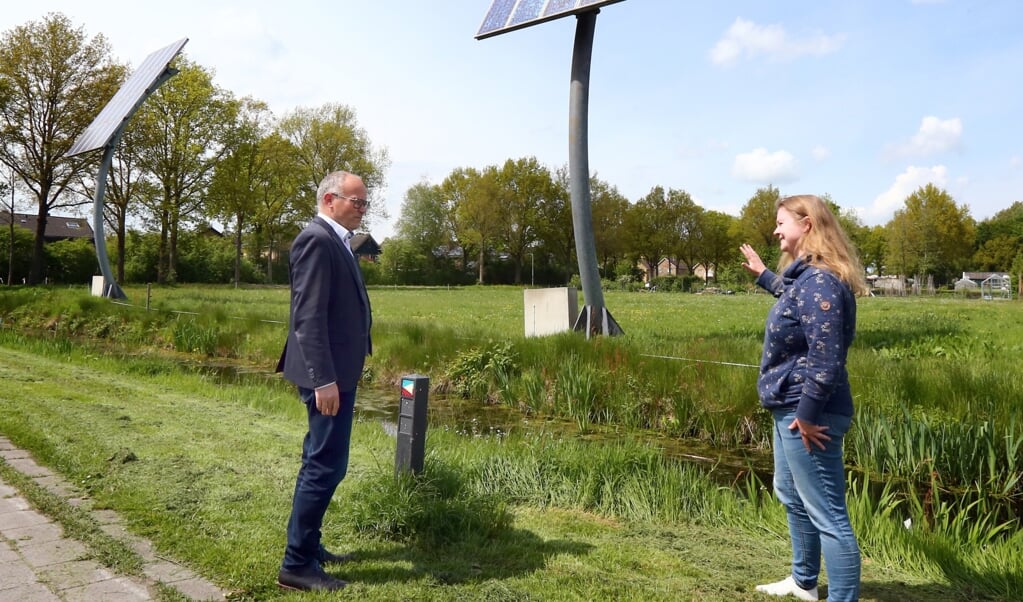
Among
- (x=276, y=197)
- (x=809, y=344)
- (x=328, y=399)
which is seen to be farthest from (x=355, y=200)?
(x=276, y=197)

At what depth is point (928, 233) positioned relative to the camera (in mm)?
55031

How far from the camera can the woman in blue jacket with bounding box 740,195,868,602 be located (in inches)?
117

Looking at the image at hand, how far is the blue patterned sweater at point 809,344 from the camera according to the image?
9.72 feet

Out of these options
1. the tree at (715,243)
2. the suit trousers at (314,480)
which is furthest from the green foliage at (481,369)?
the tree at (715,243)

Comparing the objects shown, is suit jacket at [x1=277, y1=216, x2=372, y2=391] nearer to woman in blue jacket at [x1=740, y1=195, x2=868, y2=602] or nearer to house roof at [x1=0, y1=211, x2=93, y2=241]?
woman in blue jacket at [x1=740, y1=195, x2=868, y2=602]

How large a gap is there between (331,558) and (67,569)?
1251mm

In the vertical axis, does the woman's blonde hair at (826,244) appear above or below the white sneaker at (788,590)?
above

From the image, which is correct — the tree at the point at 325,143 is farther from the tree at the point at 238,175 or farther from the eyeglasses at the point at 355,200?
the eyeglasses at the point at 355,200

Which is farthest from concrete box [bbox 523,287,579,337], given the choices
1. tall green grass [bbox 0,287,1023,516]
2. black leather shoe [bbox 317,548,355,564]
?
black leather shoe [bbox 317,548,355,564]

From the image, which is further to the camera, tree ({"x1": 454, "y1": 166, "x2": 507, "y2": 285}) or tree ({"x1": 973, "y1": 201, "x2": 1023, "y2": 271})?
tree ({"x1": 973, "y1": 201, "x2": 1023, "y2": 271})

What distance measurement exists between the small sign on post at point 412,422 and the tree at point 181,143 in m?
38.2

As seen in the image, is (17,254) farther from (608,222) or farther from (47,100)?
(608,222)

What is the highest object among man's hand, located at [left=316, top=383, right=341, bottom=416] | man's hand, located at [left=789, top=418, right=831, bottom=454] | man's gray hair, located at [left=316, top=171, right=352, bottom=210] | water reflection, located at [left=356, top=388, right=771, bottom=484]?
man's gray hair, located at [left=316, top=171, right=352, bottom=210]

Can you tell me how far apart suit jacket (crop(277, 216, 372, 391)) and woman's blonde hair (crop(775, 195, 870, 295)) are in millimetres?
2062
